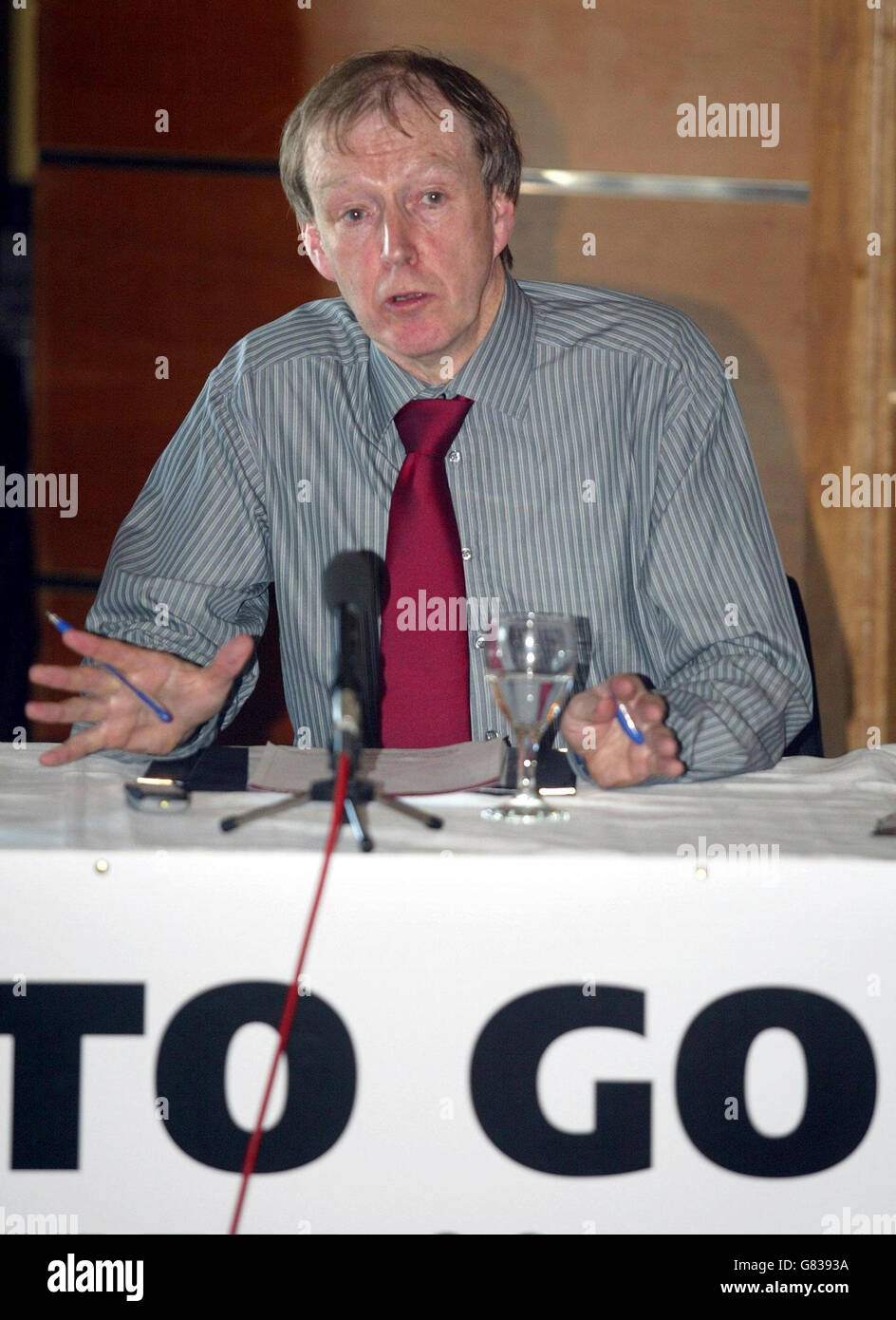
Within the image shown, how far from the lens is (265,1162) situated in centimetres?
92

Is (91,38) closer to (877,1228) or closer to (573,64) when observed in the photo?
(573,64)

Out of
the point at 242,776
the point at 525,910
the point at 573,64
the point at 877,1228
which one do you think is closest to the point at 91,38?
the point at 573,64

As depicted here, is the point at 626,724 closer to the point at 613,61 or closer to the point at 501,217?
the point at 501,217

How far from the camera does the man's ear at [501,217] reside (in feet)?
5.84

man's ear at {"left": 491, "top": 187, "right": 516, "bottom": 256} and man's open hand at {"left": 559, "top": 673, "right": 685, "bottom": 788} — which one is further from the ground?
man's ear at {"left": 491, "top": 187, "right": 516, "bottom": 256}

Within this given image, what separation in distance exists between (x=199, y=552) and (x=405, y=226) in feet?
1.59

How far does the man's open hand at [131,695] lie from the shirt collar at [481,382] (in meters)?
0.50

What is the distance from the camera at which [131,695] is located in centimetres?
133

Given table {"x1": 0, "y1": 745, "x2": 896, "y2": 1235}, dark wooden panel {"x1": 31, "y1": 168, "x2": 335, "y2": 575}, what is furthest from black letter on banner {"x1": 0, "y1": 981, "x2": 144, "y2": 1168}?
dark wooden panel {"x1": 31, "y1": 168, "x2": 335, "y2": 575}

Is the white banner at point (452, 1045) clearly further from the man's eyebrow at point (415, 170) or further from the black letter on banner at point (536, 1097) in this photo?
the man's eyebrow at point (415, 170)

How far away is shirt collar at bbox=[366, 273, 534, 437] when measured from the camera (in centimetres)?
173

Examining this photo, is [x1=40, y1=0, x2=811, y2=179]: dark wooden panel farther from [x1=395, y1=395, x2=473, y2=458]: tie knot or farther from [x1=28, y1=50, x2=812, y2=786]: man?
[x1=395, y1=395, x2=473, y2=458]: tie knot

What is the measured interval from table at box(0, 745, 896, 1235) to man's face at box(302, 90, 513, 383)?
0.88 meters

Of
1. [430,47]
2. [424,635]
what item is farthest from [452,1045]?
[430,47]
